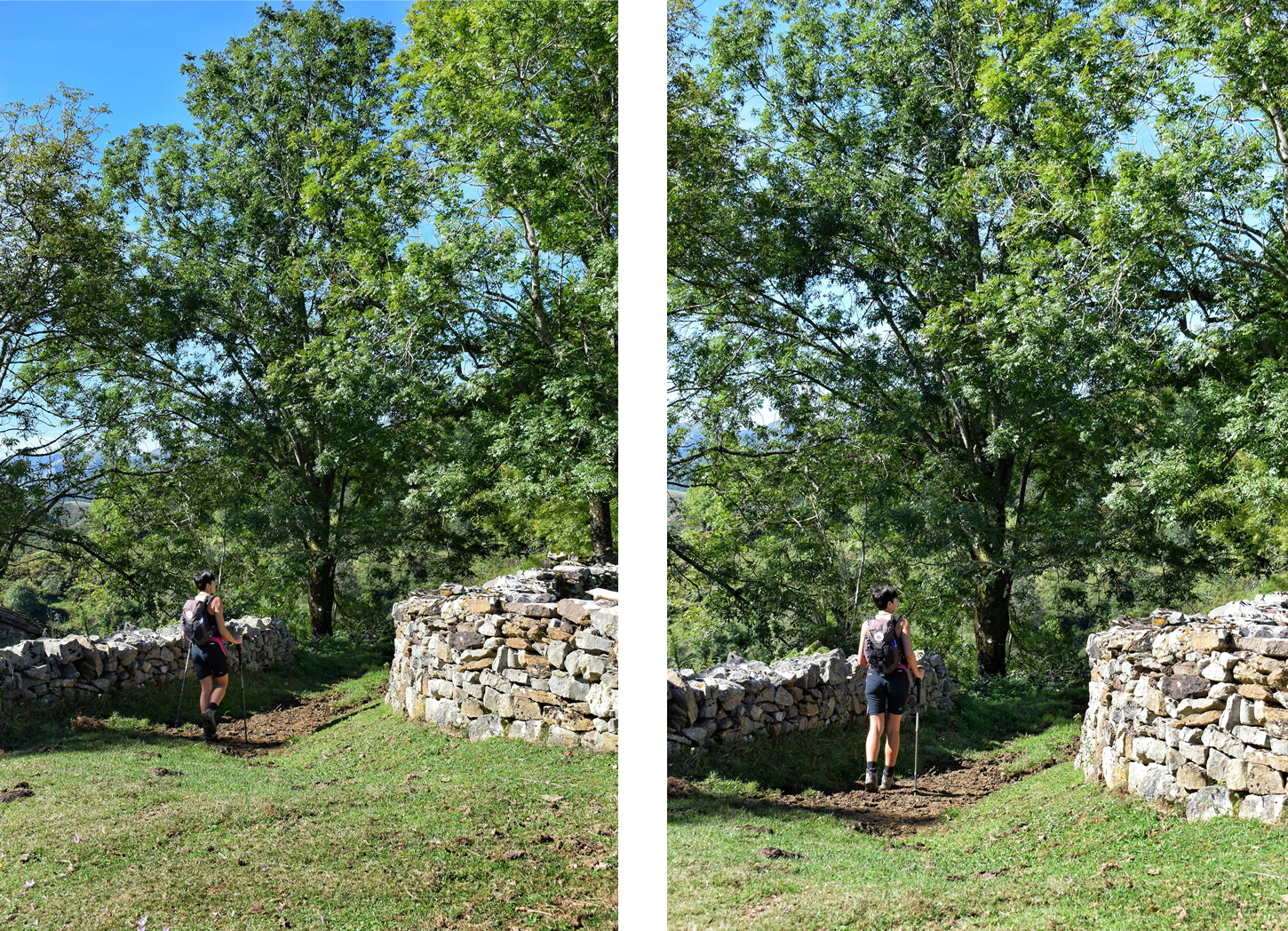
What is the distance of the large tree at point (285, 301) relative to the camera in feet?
23.6

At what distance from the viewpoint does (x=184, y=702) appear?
488 cm

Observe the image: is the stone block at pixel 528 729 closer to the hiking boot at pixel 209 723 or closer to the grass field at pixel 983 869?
→ the grass field at pixel 983 869

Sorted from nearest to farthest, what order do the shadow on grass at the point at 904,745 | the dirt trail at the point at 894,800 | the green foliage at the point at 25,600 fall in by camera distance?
the dirt trail at the point at 894,800 < the shadow on grass at the point at 904,745 < the green foliage at the point at 25,600

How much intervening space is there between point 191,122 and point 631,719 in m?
8.66

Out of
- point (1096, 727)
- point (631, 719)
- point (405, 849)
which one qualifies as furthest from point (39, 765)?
point (1096, 727)

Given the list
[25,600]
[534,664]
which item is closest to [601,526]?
[534,664]

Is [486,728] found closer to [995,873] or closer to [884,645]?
[884,645]

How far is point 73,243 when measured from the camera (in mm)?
5117

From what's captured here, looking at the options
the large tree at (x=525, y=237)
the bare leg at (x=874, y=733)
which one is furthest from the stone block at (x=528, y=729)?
the large tree at (x=525, y=237)

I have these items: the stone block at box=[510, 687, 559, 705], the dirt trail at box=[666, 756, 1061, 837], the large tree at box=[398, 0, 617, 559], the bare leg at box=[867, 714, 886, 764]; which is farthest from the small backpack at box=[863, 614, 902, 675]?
the large tree at box=[398, 0, 617, 559]

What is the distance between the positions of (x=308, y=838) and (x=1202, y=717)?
9.64ft

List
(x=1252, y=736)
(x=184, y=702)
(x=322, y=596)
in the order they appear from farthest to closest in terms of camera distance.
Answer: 1. (x=322, y=596)
2. (x=184, y=702)
3. (x=1252, y=736)

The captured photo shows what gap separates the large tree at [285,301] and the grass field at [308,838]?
4.02 m

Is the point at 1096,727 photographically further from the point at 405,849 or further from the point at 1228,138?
the point at 1228,138
